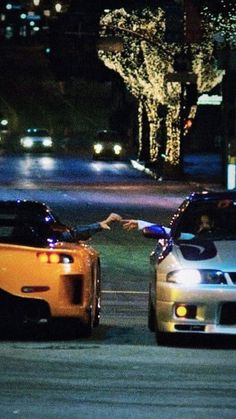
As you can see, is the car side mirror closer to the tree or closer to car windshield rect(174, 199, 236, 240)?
car windshield rect(174, 199, 236, 240)

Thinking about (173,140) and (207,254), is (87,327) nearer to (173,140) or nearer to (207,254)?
(207,254)

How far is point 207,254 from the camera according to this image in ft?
41.8

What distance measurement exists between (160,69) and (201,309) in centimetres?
5078

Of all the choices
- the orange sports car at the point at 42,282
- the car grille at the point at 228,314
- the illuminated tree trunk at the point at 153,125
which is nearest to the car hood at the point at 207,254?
the car grille at the point at 228,314

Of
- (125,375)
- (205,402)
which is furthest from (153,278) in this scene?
(205,402)

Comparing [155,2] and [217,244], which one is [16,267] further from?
[155,2]

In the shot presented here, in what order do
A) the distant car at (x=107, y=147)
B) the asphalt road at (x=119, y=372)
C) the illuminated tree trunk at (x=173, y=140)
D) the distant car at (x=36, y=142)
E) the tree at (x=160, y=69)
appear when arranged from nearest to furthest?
the asphalt road at (x=119, y=372)
the tree at (x=160, y=69)
the illuminated tree trunk at (x=173, y=140)
the distant car at (x=107, y=147)
the distant car at (x=36, y=142)

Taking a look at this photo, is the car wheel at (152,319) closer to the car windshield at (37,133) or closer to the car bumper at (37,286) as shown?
the car bumper at (37,286)

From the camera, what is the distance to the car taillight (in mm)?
13180

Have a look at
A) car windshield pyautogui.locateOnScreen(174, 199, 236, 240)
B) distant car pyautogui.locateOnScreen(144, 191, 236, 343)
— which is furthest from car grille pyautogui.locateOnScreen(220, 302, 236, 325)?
car windshield pyautogui.locateOnScreen(174, 199, 236, 240)

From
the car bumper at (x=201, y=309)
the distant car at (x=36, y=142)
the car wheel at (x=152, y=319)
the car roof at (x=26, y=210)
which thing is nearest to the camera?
Answer: the car bumper at (x=201, y=309)

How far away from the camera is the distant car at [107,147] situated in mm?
75375

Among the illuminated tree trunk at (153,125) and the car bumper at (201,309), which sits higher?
the car bumper at (201,309)

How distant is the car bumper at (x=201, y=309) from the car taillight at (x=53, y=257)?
3.55ft
